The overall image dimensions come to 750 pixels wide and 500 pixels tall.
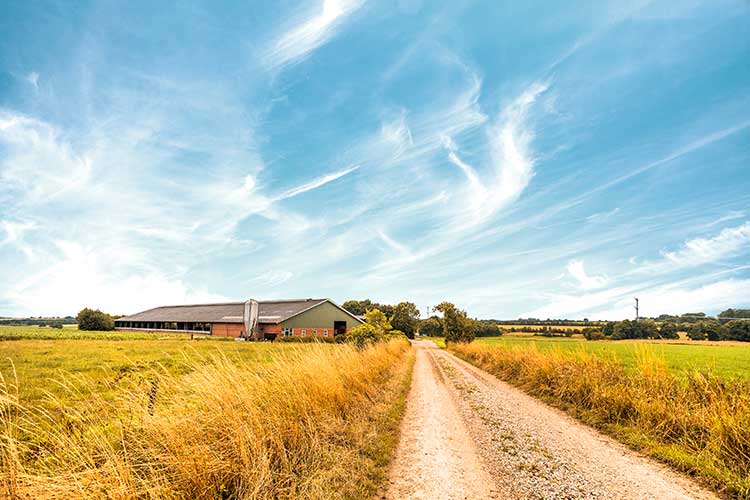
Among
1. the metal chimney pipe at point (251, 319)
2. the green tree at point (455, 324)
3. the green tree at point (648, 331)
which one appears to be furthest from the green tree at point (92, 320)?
the green tree at point (648, 331)

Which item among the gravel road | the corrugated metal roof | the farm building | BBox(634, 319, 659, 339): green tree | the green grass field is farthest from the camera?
BBox(634, 319, 659, 339): green tree

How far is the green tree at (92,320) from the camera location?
2721 inches

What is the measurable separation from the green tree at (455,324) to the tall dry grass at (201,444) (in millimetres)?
35534

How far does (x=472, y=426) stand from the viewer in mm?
8180

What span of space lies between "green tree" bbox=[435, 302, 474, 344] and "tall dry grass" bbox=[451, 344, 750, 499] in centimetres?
2948

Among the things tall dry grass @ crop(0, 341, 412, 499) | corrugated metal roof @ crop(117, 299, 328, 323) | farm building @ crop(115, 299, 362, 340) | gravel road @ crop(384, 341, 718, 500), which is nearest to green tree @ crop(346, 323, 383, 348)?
gravel road @ crop(384, 341, 718, 500)

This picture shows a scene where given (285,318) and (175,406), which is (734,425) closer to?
(175,406)

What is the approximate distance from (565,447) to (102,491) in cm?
723

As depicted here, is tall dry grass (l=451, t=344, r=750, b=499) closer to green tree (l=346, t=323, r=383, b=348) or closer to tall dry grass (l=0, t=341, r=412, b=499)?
tall dry grass (l=0, t=341, r=412, b=499)

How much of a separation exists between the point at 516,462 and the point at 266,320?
45.3 metres

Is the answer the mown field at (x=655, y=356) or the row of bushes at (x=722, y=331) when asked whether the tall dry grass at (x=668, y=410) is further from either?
the row of bushes at (x=722, y=331)

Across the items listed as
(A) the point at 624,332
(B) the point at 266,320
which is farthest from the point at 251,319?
(A) the point at 624,332

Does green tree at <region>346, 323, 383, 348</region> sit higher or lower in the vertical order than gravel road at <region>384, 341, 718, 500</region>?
higher

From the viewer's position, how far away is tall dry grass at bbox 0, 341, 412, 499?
318cm
